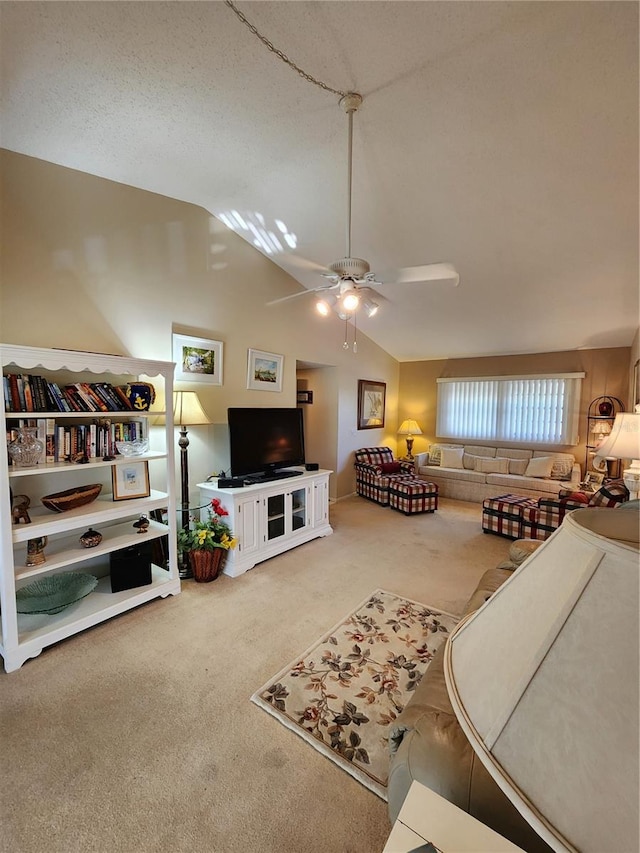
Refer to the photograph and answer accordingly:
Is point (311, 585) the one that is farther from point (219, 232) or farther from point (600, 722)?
point (219, 232)

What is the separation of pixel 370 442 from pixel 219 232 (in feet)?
13.0

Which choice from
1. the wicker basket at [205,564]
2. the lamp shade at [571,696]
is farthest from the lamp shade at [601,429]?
the lamp shade at [571,696]

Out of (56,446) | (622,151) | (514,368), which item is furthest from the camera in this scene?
(514,368)

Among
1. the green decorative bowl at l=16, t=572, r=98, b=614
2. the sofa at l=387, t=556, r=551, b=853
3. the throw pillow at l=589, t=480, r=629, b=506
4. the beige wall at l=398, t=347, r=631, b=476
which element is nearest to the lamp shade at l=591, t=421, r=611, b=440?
the beige wall at l=398, t=347, r=631, b=476

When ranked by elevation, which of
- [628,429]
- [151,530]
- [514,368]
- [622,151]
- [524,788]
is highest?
[622,151]

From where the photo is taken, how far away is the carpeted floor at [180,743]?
132cm

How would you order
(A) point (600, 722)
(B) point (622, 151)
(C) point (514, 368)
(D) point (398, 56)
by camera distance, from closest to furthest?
(A) point (600, 722)
(D) point (398, 56)
(B) point (622, 151)
(C) point (514, 368)

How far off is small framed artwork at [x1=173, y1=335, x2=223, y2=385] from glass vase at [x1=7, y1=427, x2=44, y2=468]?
1280mm

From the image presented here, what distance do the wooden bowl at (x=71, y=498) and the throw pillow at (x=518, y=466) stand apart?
218 inches

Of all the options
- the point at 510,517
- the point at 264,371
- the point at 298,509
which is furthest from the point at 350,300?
the point at 510,517

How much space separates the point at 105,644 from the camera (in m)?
2.27

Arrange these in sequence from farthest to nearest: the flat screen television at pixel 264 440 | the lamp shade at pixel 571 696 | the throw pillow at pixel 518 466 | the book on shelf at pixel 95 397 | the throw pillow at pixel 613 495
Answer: the throw pillow at pixel 518 466 < the flat screen television at pixel 264 440 < the throw pillow at pixel 613 495 < the book on shelf at pixel 95 397 < the lamp shade at pixel 571 696

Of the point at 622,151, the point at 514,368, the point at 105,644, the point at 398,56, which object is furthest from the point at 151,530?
the point at 514,368

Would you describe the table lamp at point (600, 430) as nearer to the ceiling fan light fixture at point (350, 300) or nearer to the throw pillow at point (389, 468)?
the throw pillow at point (389, 468)
